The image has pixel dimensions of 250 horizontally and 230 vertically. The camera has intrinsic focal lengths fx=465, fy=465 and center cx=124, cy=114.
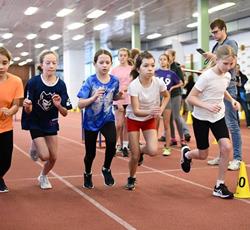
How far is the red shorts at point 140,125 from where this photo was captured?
221 inches

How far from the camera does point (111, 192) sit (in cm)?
559

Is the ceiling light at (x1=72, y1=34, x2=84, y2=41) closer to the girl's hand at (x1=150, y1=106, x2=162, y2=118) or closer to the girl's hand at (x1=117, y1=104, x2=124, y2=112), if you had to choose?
the girl's hand at (x1=117, y1=104, x2=124, y2=112)

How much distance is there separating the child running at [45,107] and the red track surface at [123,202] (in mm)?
591

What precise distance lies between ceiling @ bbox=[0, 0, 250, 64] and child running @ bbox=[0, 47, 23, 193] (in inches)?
493

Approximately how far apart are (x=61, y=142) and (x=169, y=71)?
147 inches

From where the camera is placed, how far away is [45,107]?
18.4 ft

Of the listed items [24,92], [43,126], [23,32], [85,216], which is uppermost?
[23,32]

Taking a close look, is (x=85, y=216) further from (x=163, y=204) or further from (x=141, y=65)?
(x=141, y=65)

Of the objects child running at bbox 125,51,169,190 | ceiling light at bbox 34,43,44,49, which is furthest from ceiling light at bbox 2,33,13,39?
child running at bbox 125,51,169,190

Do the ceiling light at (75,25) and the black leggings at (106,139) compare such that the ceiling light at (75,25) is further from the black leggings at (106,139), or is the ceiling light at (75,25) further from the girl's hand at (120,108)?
the black leggings at (106,139)

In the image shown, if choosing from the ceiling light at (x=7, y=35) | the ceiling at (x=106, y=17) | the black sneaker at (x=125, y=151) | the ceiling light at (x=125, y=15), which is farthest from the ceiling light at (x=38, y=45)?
the black sneaker at (x=125, y=151)

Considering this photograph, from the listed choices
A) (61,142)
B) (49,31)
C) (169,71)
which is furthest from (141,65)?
(49,31)

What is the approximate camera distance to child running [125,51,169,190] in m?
5.55

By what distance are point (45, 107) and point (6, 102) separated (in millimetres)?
467
